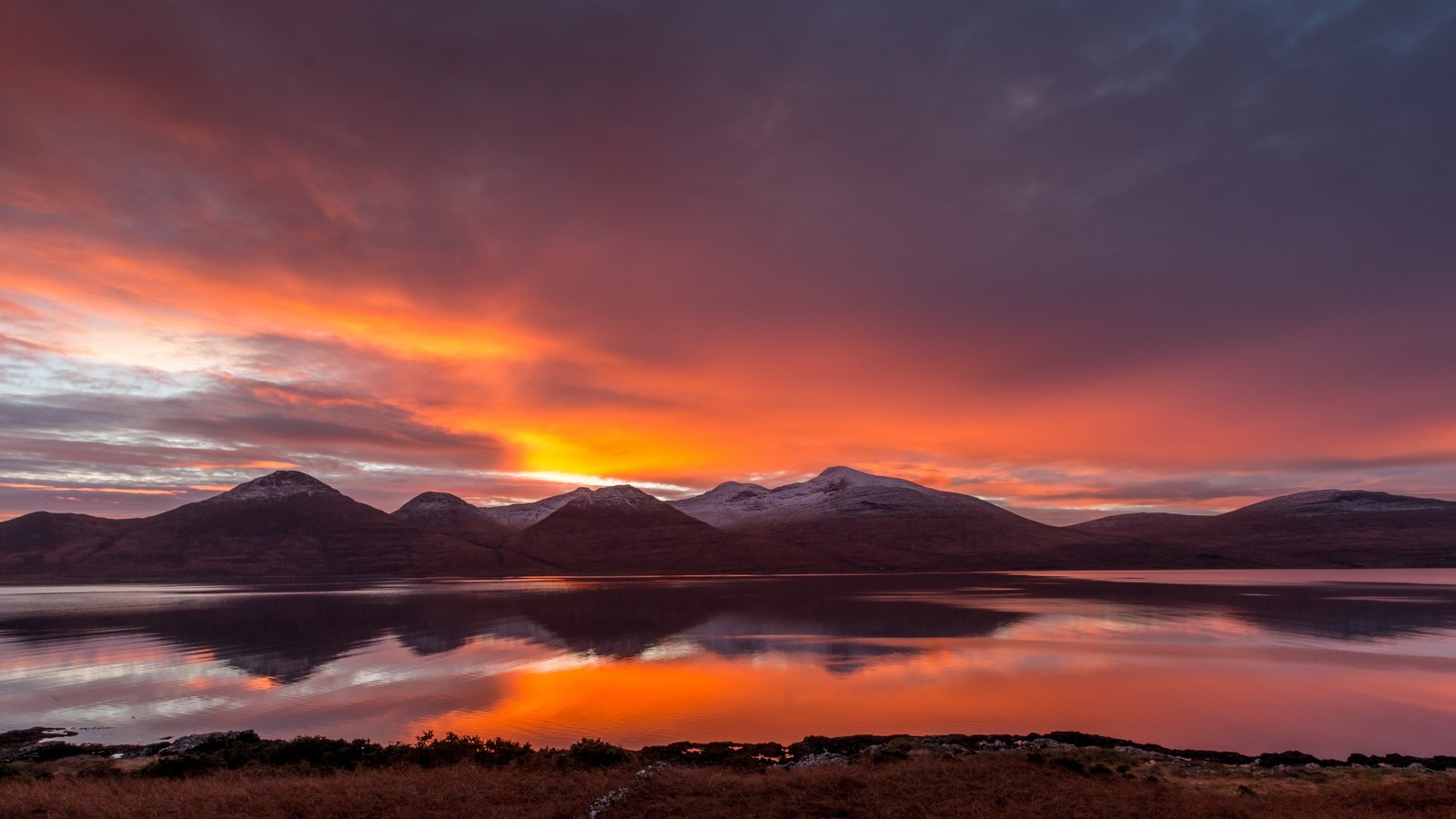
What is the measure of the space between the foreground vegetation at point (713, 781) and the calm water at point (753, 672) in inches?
146

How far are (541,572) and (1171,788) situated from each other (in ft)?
501

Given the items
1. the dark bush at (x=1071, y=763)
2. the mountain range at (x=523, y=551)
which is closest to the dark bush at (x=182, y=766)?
the dark bush at (x=1071, y=763)

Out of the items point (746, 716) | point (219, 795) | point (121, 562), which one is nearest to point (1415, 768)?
point (746, 716)

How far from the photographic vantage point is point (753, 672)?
3183 centimetres

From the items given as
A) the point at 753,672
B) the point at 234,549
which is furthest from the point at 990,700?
the point at 234,549

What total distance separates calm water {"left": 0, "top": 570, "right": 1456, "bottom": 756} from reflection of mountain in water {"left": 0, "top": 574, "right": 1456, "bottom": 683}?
1.33 ft

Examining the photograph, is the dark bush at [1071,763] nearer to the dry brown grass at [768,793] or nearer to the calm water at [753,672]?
the dry brown grass at [768,793]

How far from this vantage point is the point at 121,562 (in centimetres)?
14912

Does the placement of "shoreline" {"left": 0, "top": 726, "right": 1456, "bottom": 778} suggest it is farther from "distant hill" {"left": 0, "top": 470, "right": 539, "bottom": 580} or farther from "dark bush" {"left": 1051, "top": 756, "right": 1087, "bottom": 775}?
"distant hill" {"left": 0, "top": 470, "right": 539, "bottom": 580}

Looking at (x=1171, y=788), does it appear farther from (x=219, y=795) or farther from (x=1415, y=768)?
(x=219, y=795)

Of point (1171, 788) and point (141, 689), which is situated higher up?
point (1171, 788)

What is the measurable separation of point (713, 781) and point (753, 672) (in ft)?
57.6

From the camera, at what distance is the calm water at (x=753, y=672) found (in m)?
22.9

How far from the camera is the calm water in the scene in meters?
22.9
